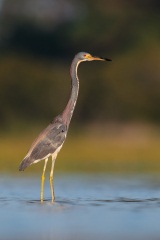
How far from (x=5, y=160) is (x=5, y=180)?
4205 mm

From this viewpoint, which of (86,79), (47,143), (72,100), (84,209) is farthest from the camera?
(86,79)

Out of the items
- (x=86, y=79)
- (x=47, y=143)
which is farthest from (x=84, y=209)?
(x=86, y=79)

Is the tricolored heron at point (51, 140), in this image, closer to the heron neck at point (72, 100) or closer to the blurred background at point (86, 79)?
the heron neck at point (72, 100)

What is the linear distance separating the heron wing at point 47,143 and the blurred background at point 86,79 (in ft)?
14.1

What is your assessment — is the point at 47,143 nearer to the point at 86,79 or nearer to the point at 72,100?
the point at 72,100

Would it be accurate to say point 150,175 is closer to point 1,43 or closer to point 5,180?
point 5,180

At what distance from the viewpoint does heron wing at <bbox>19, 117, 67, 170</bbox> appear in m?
11.7

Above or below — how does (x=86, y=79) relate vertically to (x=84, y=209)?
above

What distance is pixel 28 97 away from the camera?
27672mm

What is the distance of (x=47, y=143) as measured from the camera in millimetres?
11812

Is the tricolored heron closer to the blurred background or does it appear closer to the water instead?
the water

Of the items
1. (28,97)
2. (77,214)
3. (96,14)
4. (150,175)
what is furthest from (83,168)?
(96,14)

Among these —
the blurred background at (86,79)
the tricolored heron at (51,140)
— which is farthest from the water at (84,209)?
the blurred background at (86,79)

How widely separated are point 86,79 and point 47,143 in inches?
642
